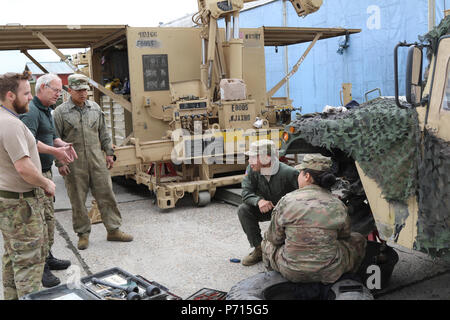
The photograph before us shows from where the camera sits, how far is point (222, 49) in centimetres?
786

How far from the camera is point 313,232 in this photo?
3105 millimetres

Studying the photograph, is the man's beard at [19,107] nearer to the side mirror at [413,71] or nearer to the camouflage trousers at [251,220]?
the camouflage trousers at [251,220]

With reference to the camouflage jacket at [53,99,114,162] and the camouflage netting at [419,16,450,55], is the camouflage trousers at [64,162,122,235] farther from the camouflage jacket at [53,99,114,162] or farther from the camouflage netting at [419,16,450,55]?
the camouflage netting at [419,16,450,55]

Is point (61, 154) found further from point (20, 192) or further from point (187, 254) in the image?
point (187, 254)

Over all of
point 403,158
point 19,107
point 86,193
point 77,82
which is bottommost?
point 86,193

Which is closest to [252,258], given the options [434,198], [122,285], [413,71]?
[122,285]

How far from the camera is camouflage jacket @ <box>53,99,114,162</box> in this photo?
17.1 feet

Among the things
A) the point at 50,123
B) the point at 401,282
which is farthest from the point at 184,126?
the point at 401,282

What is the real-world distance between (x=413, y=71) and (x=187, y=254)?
313 centimetres

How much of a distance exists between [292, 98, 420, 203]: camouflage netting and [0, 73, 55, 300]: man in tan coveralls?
7.32ft

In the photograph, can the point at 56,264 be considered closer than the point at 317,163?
No

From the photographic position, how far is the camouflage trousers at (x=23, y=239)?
132 inches

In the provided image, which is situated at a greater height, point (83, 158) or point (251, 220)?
point (83, 158)

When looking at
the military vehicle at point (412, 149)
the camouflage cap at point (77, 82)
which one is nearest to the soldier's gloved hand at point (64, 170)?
the camouflage cap at point (77, 82)
